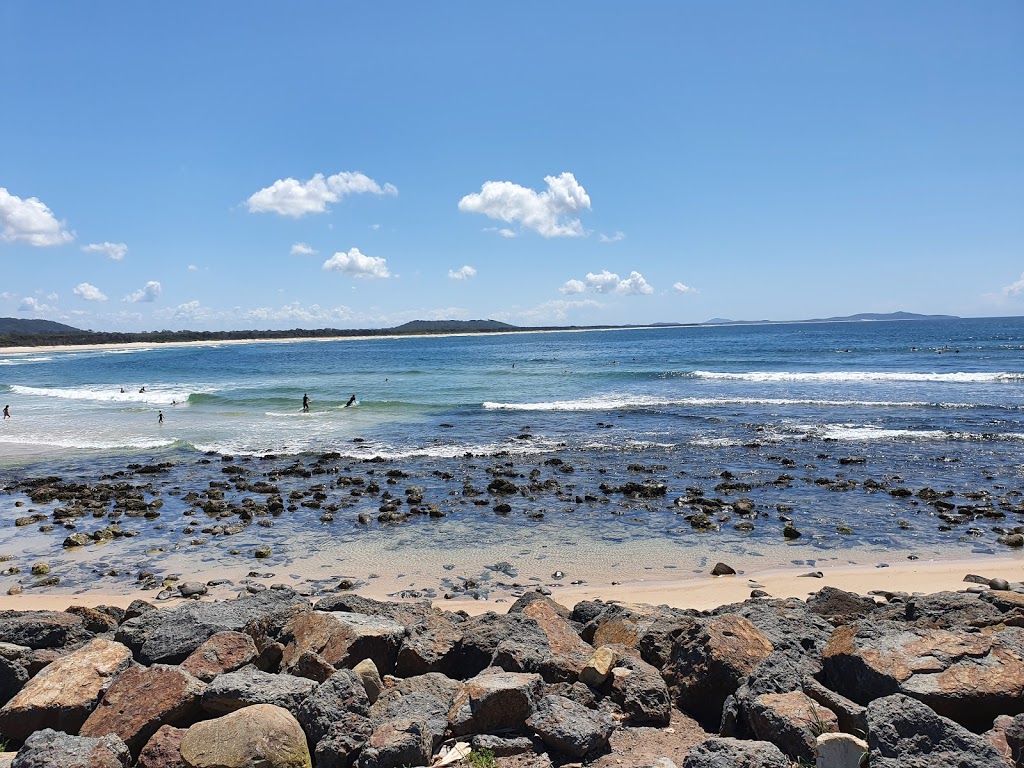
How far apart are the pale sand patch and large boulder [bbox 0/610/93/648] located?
2908 mm

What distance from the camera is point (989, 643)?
511cm

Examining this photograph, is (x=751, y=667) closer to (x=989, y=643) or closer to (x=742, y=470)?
(x=989, y=643)

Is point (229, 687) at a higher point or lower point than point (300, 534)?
higher

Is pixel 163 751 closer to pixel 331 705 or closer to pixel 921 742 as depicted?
pixel 331 705

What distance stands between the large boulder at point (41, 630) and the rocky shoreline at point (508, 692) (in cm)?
2

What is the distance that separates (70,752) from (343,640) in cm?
207

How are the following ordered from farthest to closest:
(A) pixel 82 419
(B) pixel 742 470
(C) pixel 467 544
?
(A) pixel 82 419, (B) pixel 742 470, (C) pixel 467 544

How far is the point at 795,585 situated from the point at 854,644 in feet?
16.9

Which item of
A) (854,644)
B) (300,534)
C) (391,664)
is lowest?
(300,534)

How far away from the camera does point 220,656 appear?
5738 mm

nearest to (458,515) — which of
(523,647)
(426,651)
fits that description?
(426,651)

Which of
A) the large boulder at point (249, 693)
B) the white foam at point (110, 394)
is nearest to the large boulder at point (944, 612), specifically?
the large boulder at point (249, 693)

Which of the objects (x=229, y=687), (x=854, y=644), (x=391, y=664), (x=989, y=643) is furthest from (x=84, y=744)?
(x=989, y=643)

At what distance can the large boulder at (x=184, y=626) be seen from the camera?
6.16m
